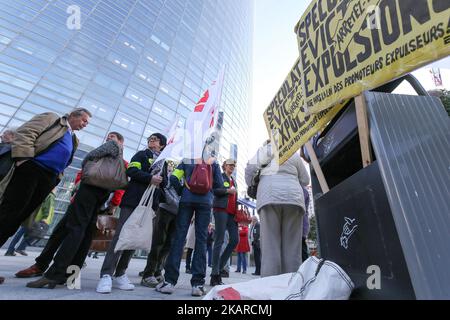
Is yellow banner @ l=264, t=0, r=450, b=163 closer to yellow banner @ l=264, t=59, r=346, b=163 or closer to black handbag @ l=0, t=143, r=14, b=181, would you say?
yellow banner @ l=264, t=59, r=346, b=163

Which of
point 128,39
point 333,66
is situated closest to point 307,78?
point 333,66

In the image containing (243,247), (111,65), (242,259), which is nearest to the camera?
(243,247)

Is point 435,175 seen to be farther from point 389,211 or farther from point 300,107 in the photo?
point 300,107

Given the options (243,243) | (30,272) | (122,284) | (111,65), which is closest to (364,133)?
(122,284)

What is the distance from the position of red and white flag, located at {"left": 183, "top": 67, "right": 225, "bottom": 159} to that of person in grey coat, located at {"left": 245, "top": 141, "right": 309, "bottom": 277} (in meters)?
0.79

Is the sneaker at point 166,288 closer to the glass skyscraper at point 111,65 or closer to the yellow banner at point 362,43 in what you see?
the yellow banner at point 362,43

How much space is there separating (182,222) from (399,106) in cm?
222

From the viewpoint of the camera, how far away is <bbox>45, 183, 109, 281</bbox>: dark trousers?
2112 millimetres

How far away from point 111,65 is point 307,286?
2052 centimetres

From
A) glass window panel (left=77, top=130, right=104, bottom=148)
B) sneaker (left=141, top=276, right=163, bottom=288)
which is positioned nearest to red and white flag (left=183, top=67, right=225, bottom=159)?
sneaker (left=141, top=276, right=163, bottom=288)

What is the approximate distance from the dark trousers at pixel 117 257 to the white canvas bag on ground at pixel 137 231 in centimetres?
17

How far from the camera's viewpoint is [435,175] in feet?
3.25

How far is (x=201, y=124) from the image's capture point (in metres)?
2.63

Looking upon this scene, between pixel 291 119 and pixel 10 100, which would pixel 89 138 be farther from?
pixel 291 119
